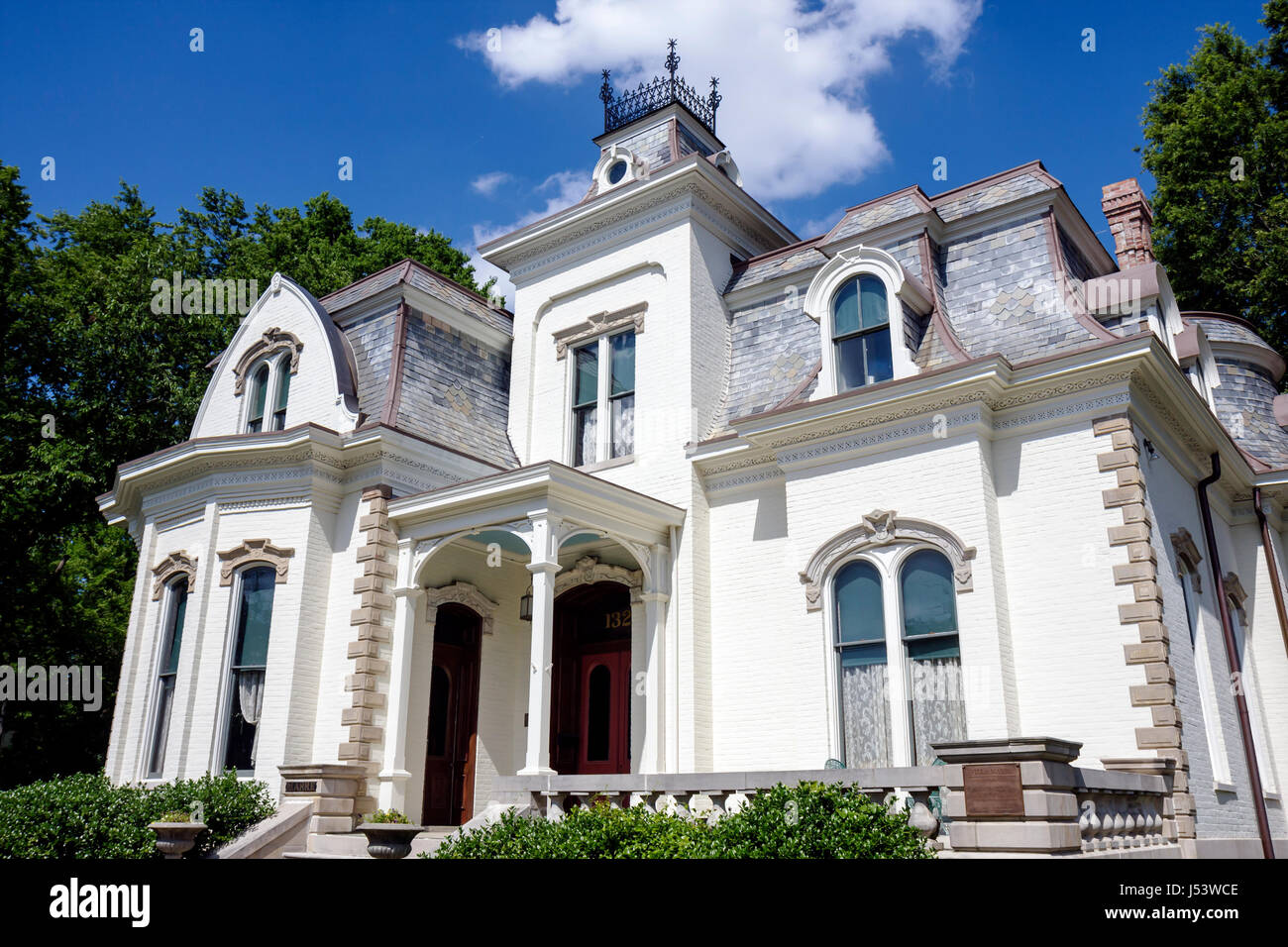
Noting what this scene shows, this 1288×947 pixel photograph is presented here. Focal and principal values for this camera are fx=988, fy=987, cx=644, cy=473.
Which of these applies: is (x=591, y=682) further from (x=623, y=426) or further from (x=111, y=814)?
(x=111, y=814)

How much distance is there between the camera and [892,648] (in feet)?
40.0

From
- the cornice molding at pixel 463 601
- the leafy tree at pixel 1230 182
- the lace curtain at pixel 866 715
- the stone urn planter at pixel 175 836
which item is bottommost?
the stone urn planter at pixel 175 836

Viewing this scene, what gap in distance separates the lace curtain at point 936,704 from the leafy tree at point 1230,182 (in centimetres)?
1615

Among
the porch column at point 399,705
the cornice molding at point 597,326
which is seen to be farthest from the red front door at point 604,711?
the cornice molding at point 597,326

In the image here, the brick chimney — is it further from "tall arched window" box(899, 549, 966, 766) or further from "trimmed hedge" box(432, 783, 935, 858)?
"trimmed hedge" box(432, 783, 935, 858)

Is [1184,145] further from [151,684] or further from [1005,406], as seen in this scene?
[151,684]

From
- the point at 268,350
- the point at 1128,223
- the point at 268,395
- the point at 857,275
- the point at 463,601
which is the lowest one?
the point at 463,601

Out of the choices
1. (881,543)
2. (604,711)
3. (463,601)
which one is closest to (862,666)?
(881,543)

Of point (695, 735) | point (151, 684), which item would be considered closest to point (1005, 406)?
point (695, 735)

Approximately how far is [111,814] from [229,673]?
8.81ft

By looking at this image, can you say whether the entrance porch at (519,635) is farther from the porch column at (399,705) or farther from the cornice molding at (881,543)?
the cornice molding at (881,543)

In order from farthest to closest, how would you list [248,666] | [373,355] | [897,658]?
[373,355] → [248,666] → [897,658]

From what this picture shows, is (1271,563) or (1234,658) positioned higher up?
(1271,563)

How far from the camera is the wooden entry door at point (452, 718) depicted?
15.0 m
